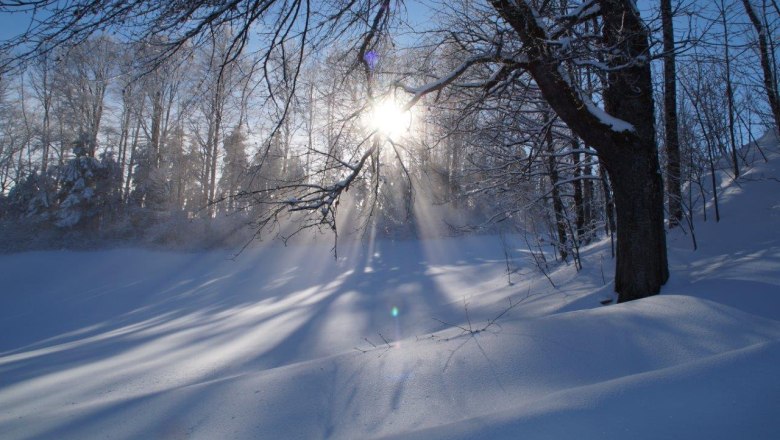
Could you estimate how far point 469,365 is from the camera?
254cm

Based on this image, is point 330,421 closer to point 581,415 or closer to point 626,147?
point 581,415

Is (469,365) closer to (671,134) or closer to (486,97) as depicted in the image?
(486,97)

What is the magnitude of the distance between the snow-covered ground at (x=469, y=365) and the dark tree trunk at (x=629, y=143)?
0.35 metres

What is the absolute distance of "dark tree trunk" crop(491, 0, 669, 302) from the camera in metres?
3.84

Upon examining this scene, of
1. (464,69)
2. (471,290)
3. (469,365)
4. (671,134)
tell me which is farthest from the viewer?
(471,290)

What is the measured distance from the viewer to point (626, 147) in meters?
3.87

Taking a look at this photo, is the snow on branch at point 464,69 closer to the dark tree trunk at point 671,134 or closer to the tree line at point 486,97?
the tree line at point 486,97

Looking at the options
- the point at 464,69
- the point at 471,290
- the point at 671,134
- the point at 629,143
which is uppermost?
the point at 464,69

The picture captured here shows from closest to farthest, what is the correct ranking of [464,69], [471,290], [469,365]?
[469,365]
[464,69]
[471,290]

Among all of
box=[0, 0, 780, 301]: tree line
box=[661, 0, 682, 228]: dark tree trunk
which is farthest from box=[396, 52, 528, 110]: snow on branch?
box=[661, 0, 682, 228]: dark tree trunk

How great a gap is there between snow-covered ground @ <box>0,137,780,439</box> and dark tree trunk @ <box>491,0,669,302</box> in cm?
35

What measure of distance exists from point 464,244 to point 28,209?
1999 centimetres

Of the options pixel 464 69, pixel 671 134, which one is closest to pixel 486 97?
pixel 464 69

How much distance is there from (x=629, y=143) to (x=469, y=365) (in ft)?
8.89
